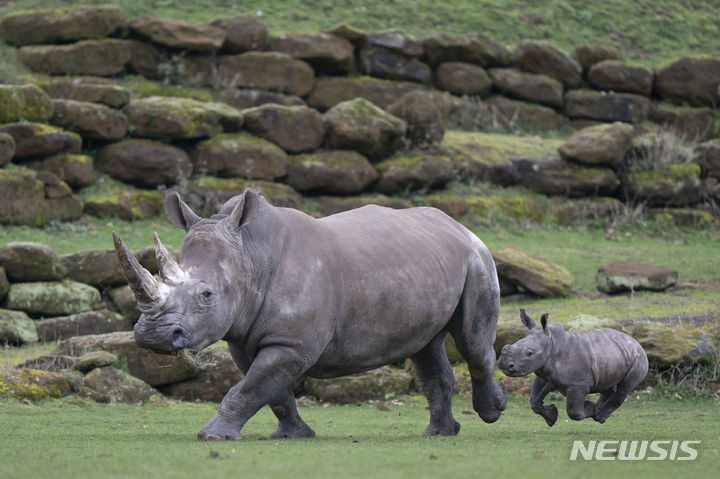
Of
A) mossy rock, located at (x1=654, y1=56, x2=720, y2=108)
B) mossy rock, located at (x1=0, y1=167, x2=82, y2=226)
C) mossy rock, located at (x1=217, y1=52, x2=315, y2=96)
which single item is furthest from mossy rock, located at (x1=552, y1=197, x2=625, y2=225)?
mossy rock, located at (x1=0, y1=167, x2=82, y2=226)

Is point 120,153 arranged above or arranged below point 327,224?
below

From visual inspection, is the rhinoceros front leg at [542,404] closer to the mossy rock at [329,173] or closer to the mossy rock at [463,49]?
the mossy rock at [329,173]

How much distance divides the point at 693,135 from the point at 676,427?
2049cm

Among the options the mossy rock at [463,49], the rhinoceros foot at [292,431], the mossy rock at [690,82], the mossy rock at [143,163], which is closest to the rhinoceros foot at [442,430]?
the rhinoceros foot at [292,431]

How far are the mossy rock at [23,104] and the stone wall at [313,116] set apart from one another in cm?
3

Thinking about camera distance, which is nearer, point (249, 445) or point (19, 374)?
point (249, 445)

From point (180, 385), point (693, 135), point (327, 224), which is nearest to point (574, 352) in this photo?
point (327, 224)

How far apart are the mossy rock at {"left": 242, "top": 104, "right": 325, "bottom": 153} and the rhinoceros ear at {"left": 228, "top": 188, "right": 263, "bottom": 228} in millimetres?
13968

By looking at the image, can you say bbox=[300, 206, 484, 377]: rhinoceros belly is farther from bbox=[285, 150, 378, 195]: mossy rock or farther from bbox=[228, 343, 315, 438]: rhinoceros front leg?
bbox=[285, 150, 378, 195]: mossy rock

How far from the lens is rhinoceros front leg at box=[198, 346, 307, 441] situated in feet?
26.3

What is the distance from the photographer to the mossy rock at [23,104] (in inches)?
762

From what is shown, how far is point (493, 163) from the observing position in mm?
24344

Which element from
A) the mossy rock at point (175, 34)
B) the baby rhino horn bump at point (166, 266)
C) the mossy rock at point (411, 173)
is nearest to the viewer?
the baby rhino horn bump at point (166, 266)

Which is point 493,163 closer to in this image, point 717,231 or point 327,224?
point 717,231
